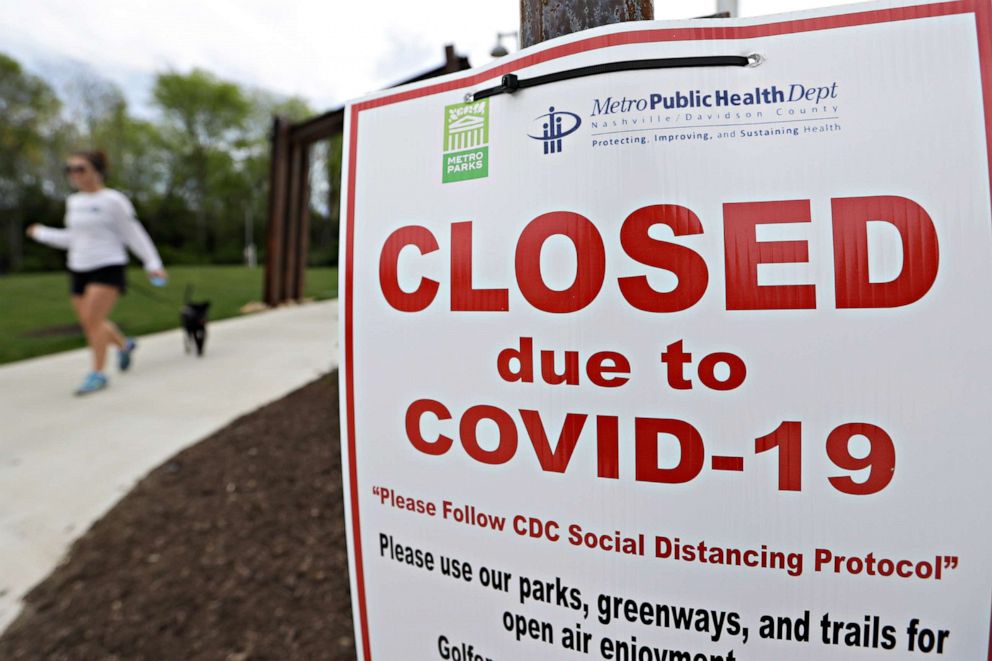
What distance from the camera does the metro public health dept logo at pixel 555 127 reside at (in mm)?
988

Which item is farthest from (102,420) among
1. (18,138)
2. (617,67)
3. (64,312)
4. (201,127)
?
(201,127)

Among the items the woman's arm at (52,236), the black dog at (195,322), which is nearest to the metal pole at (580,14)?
the woman's arm at (52,236)

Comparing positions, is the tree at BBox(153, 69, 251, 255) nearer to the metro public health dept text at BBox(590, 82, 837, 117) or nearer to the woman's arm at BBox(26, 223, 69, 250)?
the woman's arm at BBox(26, 223, 69, 250)

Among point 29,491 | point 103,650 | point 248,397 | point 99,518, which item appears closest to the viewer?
point 103,650

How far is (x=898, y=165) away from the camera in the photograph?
857 millimetres

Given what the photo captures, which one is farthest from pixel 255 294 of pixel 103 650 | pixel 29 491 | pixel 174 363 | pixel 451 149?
pixel 451 149

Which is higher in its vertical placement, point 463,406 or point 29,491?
point 463,406

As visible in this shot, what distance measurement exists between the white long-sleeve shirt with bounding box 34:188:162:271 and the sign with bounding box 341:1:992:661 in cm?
480

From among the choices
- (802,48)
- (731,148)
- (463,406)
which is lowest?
(463,406)

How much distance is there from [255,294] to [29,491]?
1076cm

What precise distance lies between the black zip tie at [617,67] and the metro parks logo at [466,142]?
0.03 m

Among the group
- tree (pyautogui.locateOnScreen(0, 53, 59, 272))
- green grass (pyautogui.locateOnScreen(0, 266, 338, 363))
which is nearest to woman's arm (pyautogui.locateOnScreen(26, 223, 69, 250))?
green grass (pyautogui.locateOnScreen(0, 266, 338, 363))

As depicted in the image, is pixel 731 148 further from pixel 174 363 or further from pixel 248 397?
pixel 174 363

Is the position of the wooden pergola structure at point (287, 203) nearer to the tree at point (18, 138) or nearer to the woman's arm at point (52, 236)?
the woman's arm at point (52, 236)
